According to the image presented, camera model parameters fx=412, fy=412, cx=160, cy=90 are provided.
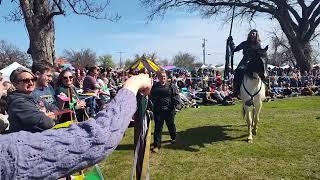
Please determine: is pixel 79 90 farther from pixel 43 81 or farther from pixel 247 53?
pixel 43 81

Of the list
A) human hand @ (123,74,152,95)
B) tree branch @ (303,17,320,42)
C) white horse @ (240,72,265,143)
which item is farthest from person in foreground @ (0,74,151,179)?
tree branch @ (303,17,320,42)

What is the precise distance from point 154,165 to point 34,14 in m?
7.43

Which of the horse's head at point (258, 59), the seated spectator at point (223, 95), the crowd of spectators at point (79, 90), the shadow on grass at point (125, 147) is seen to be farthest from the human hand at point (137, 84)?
the seated spectator at point (223, 95)

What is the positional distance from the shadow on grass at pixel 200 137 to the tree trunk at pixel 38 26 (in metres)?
5.28

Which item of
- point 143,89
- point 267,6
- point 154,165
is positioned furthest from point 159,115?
point 267,6

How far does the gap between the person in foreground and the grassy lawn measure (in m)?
5.49

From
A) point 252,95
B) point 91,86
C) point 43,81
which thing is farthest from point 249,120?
point 43,81

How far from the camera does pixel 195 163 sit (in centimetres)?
754

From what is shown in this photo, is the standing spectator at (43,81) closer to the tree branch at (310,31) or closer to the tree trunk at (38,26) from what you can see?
the tree trunk at (38,26)

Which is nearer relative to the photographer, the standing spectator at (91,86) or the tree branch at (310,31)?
the standing spectator at (91,86)

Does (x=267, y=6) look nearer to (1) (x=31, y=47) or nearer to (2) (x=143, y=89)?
(1) (x=31, y=47)

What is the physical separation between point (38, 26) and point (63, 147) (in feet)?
39.7

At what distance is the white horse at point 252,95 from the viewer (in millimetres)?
9480

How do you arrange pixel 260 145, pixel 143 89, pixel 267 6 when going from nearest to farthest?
pixel 143 89 → pixel 260 145 → pixel 267 6
